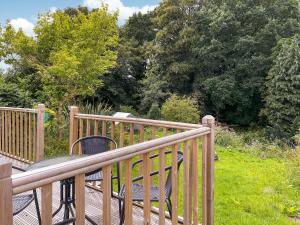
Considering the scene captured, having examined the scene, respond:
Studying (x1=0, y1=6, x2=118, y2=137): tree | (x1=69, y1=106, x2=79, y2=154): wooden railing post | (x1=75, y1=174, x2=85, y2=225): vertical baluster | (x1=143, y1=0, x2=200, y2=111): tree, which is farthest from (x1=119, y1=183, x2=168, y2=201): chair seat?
(x1=143, y1=0, x2=200, y2=111): tree

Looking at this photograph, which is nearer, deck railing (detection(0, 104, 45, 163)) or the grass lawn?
the grass lawn

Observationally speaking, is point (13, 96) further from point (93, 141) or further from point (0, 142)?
point (93, 141)

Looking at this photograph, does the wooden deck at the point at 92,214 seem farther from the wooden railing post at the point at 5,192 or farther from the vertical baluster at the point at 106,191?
the wooden railing post at the point at 5,192

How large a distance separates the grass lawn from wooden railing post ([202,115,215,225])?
2.67 feet

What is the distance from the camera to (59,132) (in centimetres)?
658

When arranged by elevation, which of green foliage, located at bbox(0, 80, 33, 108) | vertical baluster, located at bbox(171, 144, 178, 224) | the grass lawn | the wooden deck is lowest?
the grass lawn

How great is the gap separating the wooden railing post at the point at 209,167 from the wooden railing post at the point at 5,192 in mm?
1771

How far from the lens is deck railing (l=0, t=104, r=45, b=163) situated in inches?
178

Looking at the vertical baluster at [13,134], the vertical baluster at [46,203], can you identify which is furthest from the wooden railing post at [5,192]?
the vertical baluster at [13,134]

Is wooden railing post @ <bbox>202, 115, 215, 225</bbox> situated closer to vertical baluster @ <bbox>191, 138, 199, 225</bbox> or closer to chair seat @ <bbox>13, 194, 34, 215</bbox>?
vertical baluster @ <bbox>191, 138, 199, 225</bbox>

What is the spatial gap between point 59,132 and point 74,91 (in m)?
3.98

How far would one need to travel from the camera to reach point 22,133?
4867 mm

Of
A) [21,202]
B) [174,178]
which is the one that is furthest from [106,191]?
[21,202]

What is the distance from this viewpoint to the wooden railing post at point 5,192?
113 cm
